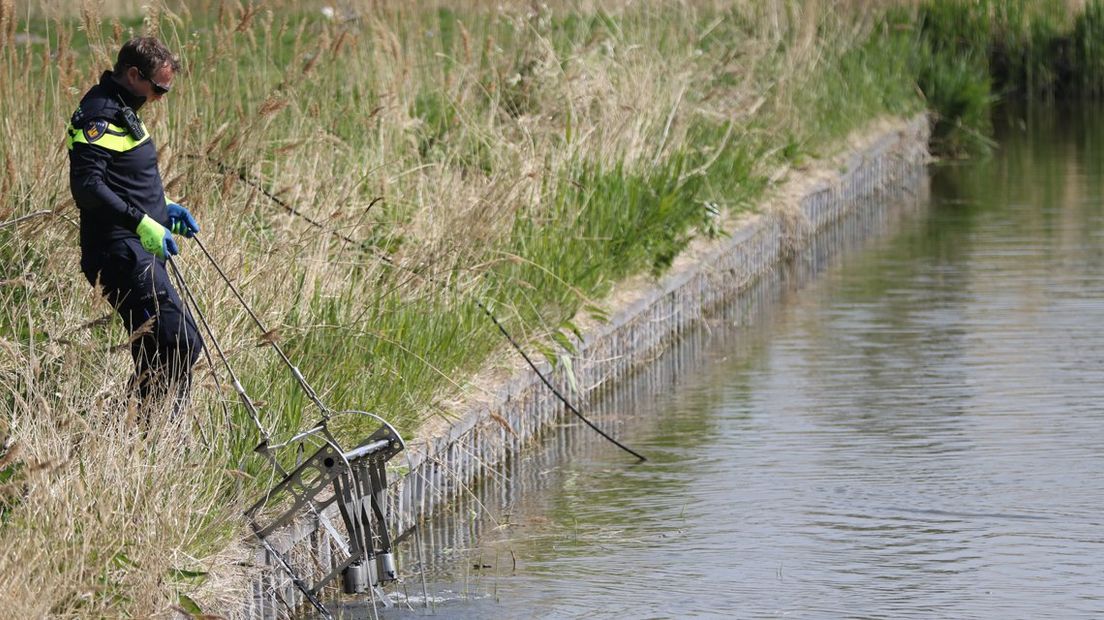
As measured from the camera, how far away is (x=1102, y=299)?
12.4 m

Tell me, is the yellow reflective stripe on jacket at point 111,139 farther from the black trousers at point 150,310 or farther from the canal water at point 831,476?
the canal water at point 831,476

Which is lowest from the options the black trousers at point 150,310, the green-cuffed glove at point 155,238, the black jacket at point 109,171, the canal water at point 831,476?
the canal water at point 831,476

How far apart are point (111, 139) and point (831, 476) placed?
132 inches

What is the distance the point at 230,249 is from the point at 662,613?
2.50 metres

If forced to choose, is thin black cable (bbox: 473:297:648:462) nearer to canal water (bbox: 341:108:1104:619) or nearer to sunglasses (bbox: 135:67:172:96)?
canal water (bbox: 341:108:1104:619)

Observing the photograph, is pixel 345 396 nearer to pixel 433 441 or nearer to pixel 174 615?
pixel 433 441

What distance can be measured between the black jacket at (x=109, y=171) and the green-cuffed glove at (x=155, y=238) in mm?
82

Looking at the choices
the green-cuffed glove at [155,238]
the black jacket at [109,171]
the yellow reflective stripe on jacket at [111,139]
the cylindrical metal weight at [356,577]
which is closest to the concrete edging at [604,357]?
the cylindrical metal weight at [356,577]

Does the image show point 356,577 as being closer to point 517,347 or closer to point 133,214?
point 133,214

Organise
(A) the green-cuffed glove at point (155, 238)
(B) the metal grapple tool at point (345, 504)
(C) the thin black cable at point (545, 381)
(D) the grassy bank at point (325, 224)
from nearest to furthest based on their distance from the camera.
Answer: (D) the grassy bank at point (325, 224), (B) the metal grapple tool at point (345, 504), (A) the green-cuffed glove at point (155, 238), (C) the thin black cable at point (545, 381)

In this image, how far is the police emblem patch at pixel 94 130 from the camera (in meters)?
6.68

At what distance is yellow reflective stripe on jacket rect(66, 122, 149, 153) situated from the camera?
22.0 ft

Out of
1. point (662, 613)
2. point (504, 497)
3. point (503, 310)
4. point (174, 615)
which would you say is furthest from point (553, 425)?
point (174, 615)

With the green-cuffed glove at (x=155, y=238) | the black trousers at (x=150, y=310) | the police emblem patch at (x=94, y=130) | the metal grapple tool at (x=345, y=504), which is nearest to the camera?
the metal grapple tool at (x=345, y=504)
